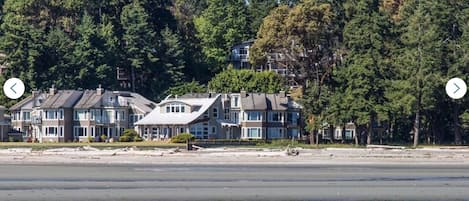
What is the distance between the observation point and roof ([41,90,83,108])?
110 metres

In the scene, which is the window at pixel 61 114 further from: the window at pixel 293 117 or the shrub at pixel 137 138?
the window at pixel 293 117

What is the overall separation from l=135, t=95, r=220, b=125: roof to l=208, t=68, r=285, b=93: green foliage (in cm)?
1063

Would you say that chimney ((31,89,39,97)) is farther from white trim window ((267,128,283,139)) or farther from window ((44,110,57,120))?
white trim window ((267,128,283,139))

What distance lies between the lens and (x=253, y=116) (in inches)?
4375

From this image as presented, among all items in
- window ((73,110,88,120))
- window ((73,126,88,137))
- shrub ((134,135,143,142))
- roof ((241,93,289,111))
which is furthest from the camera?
roof ((241,93,289,111))

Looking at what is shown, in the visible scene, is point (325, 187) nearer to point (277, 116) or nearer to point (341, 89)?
point (341, 89)

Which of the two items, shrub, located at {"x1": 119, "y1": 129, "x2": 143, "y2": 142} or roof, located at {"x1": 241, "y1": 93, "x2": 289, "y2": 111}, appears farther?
roof, located at {"x1": 241, "y1": 93, "x2": 289, "y2": 111}

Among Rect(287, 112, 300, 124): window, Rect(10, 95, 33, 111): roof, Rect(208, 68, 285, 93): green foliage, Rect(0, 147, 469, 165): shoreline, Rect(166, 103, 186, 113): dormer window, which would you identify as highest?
Rect(208, 68, 285, 93): green foliage

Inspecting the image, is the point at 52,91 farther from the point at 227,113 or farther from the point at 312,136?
the point at 312,136

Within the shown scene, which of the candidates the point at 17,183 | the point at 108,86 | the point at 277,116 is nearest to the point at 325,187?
the point at 17,183

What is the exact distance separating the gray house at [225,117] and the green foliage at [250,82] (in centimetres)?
589

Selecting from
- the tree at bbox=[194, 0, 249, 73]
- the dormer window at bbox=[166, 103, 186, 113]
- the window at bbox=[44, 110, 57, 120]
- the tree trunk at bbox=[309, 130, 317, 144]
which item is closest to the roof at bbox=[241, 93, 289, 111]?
the dormer window at bbox=[166, 103, 186, 113]

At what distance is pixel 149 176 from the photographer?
46.1m

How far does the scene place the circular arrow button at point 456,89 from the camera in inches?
3470
